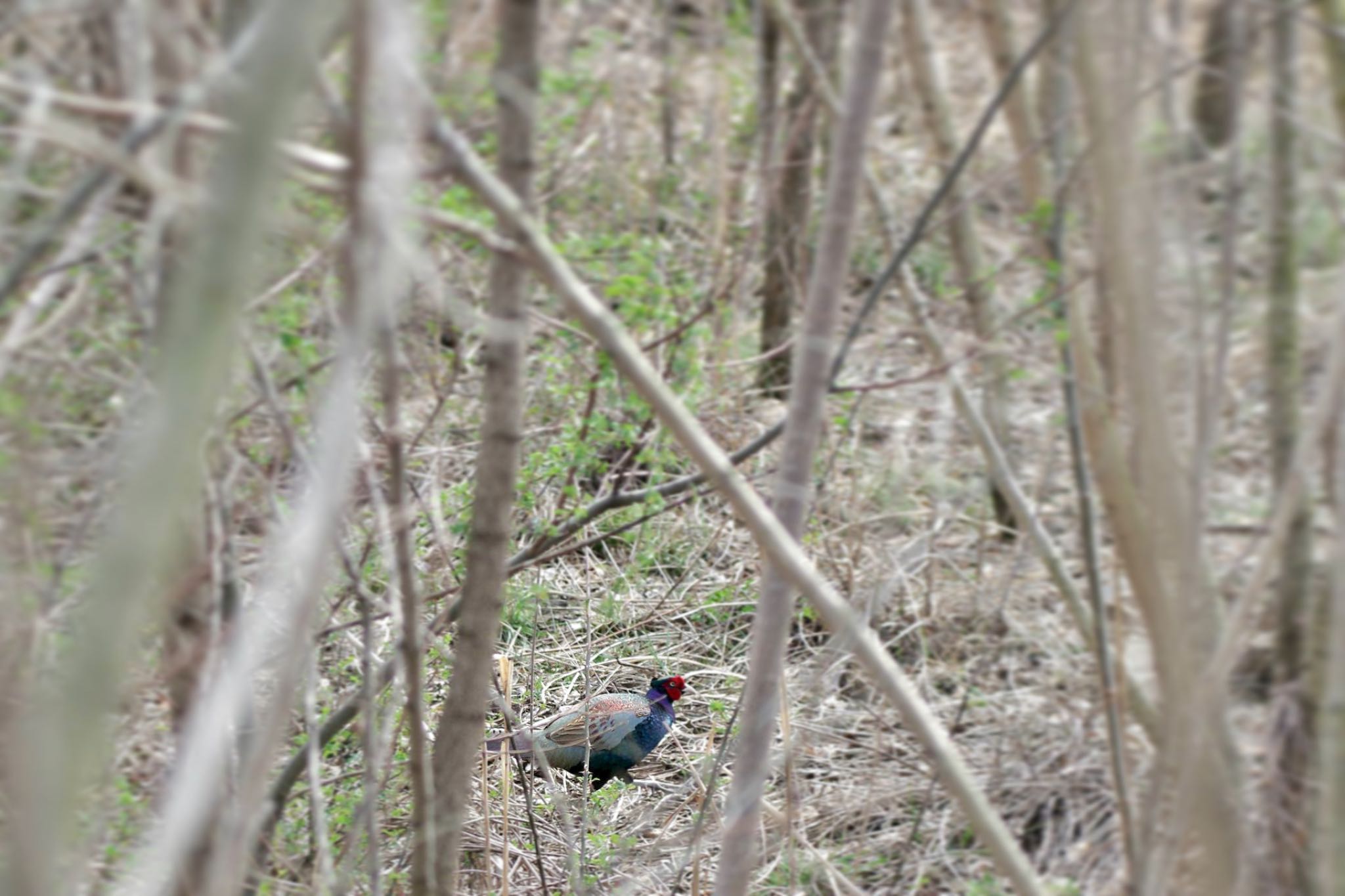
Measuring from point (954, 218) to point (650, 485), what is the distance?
0.90 meters

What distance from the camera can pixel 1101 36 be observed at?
1409 mm

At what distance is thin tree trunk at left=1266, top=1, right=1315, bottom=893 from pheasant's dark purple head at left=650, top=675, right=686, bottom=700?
1054 millimetres

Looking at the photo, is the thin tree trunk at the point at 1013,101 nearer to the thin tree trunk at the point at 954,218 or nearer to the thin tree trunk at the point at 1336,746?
the thin tree trunk at the point at 954,218

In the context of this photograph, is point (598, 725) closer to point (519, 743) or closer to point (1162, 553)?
point (519, 743)

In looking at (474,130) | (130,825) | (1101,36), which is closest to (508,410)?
(1101,36)

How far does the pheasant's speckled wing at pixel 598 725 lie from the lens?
83.1 inches

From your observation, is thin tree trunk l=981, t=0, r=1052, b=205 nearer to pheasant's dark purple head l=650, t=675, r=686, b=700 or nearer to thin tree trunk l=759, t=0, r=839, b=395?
pheasant's dark purple head l=650, t=675, r=686, b=700

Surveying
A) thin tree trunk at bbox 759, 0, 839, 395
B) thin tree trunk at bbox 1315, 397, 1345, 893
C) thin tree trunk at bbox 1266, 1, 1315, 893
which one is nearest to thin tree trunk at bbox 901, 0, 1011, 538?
thin tree trunk at bbox 1266, 1, 1315, 893

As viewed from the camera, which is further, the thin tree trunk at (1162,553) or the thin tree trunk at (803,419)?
the thin tree trunk at (1162,553)

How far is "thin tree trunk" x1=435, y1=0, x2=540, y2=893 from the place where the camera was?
114 centimetres

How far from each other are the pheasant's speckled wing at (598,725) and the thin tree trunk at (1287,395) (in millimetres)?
1100

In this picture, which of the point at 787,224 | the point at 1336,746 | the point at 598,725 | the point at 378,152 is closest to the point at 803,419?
the point at 378,152

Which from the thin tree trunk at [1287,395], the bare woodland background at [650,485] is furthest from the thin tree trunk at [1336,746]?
the thin tree trunk at [1287,395]

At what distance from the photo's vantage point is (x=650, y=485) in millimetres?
2625
